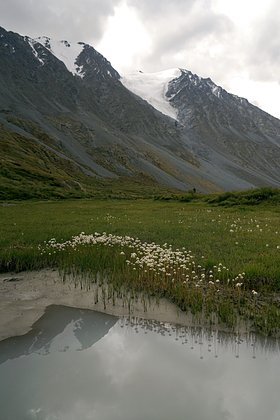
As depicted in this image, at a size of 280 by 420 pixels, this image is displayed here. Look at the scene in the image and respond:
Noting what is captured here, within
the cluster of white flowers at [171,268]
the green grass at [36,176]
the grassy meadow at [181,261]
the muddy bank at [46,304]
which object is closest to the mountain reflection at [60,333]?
the muddy bank at [46,304]

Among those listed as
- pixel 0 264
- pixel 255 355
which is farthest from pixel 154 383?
pixel 0 264

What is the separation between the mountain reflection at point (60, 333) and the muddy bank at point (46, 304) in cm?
35

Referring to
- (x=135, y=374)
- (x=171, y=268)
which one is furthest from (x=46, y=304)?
(x=135, y=374)

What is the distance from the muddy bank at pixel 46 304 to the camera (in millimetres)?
13500

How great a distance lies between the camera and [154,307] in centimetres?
1465

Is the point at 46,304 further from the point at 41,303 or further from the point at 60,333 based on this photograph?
the point at 60,333

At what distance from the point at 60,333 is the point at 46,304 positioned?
2835 mm

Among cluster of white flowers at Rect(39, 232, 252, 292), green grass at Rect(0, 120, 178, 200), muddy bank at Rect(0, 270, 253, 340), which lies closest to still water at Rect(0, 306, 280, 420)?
muddy bank at Rect(0, 270, 253, 340)

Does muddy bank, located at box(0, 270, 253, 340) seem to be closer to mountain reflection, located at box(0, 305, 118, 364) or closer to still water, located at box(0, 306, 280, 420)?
mountain reflection, located at box(0, 305, 118, 364)

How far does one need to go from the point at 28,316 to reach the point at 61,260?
607 cm

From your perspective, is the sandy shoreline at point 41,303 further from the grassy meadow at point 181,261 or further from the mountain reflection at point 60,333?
the grassy meadow at point 181,261

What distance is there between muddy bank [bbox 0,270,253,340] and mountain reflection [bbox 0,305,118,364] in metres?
0.35

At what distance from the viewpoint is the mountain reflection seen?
11.5 meters

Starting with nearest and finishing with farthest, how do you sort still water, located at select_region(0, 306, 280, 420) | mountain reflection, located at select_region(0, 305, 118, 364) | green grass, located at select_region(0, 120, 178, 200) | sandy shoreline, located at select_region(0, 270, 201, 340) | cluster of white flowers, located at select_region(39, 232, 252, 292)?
still water, located at select_region(0, 306, 280, 420) → mountain reflection, located at select_region(0, 305, 118, 364) → sandy shoreline, located at select_region(0, 270, 201, 340) → cluster of white flowers, located at select_region(39, 232, 252, 292) → green grass, located at select_region(0, 120, 178, 200)
